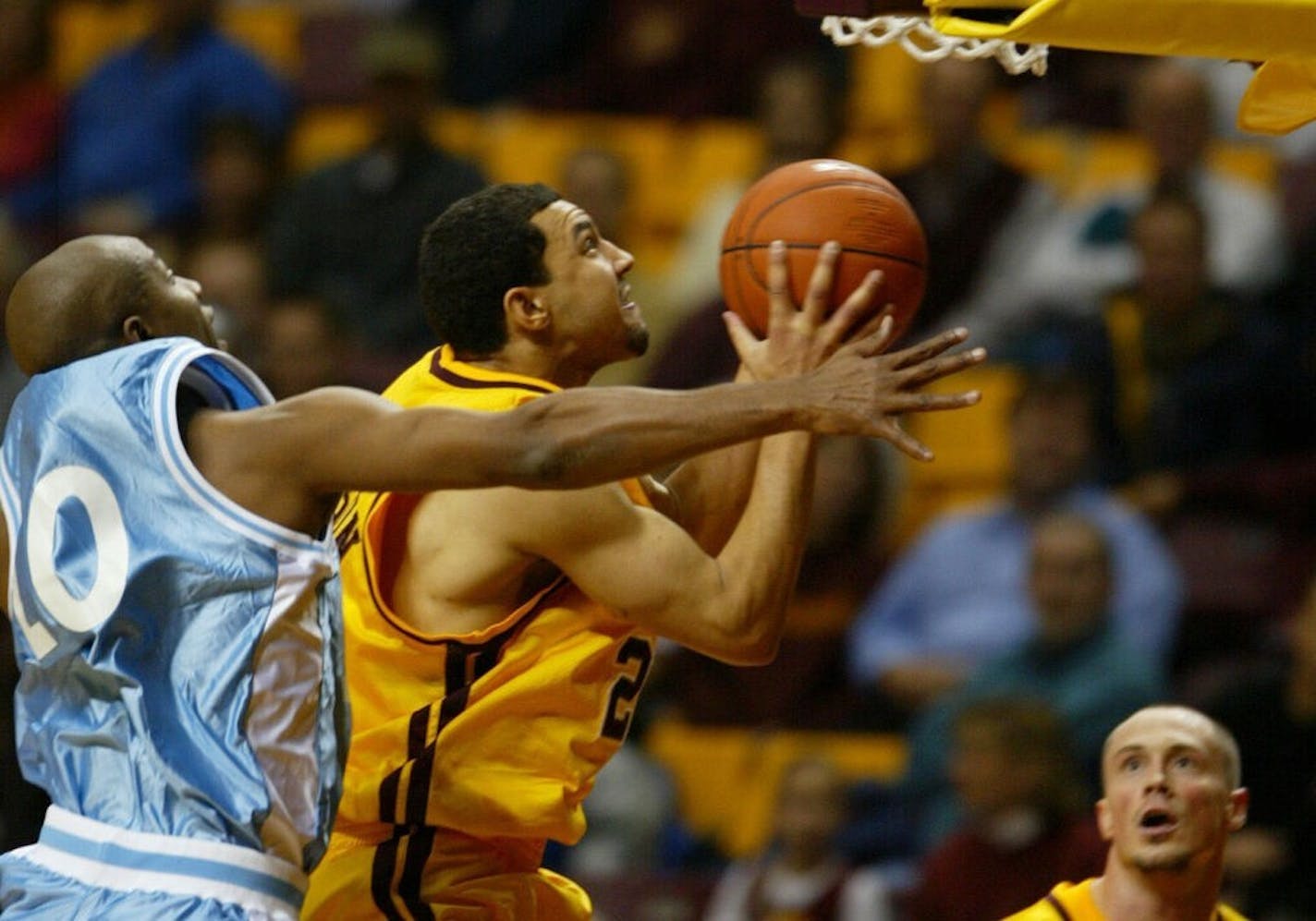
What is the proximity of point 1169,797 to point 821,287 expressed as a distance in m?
1.41

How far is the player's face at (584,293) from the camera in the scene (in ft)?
15.6

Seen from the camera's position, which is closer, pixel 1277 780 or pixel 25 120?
pixel 1277 780

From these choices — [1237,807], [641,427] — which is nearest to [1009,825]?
[1237,807]

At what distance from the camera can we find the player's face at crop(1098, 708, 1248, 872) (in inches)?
199

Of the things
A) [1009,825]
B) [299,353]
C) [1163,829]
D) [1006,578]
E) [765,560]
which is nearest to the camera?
[765,560]

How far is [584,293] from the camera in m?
4.77

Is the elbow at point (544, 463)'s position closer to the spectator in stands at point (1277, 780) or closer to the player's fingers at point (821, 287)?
the player's fingers at point (821, 287)

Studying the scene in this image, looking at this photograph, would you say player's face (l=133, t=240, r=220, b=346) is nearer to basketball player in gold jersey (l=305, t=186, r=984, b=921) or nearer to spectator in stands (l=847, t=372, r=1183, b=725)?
basketball player in gold jersey (l=305, t=186, r=984, b=921)

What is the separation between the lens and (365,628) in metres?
4.59

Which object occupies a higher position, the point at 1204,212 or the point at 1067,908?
the point at 1204,212

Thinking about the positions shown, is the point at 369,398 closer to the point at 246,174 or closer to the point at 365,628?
the point at 365,628

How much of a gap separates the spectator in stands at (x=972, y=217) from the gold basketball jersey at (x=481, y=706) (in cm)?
425

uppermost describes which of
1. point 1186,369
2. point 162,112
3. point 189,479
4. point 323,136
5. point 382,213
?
point 323,136

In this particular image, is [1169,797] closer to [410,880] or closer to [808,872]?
[410,880]
